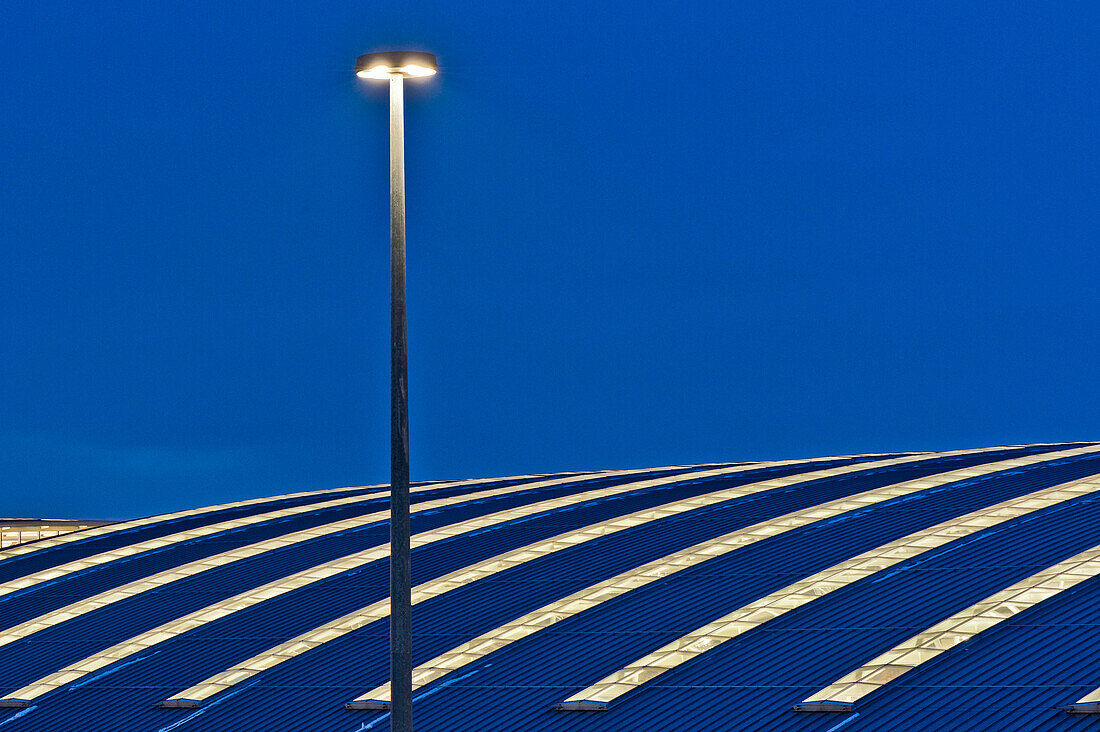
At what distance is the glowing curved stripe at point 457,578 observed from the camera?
112ft

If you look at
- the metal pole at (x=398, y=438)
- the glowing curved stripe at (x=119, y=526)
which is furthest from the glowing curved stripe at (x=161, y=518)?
the metal pole at (x=398, y=438)

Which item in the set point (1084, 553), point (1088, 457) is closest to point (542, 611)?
point (1084, 553)

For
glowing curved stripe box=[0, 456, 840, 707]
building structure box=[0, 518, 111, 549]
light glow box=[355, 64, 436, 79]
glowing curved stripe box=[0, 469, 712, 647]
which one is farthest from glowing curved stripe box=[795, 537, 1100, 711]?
building structure box=[0, 518, 111, 549]

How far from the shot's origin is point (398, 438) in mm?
19250

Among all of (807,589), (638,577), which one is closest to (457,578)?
(638,577)

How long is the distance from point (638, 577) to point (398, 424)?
18320 mm

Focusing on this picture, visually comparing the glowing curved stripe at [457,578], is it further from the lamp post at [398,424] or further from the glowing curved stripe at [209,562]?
the lamp post at [398,424]

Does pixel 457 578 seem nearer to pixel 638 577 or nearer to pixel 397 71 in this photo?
pixel 638 577

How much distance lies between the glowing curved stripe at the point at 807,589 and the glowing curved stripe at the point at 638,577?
359 cm

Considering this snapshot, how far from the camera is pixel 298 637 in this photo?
1431 inches

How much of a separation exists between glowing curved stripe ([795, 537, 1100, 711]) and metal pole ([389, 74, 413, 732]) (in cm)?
1090

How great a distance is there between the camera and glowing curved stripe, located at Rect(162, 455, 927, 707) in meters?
34.2

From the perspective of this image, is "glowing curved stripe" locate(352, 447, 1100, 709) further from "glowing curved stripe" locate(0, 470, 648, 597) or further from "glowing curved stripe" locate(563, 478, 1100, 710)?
"glowing curved stripe" locate(0, 470, 648, 597)

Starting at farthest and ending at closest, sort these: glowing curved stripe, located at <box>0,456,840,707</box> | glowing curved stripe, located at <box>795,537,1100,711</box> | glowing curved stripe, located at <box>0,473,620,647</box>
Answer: glowing curved stripe, located at <box>0,473,620,647</box> → glowing curved stripe, located at <box>0,456,840,707</box> → glowing curved stripe, located at <box>795,537,1100,711</box>
